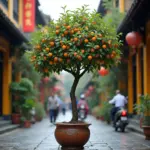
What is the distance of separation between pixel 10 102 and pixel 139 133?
7403mm

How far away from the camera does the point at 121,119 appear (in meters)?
13.6

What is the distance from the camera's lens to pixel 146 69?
563 inches

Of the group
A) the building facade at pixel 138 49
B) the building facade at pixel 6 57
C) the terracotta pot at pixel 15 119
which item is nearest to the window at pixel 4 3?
the building facade at pixel 6 57

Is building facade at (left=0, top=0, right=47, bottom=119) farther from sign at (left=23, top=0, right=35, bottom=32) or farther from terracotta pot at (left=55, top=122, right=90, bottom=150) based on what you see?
terracotta pot at (left=55, top=122, right=90, bottom=150)

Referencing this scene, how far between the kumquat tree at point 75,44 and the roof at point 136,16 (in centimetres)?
290

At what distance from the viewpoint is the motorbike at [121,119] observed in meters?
13.6

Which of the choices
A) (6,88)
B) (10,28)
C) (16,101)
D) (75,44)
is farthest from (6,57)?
(75,44)

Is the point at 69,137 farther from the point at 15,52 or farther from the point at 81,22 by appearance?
the point at 15,52

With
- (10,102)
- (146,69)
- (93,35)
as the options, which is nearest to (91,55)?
(93,35)

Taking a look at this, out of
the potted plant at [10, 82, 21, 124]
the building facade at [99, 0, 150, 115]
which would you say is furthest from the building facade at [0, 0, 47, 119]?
the building facade at [99, 0, 150, 115]

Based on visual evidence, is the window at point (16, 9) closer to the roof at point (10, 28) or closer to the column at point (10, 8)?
→ the column at point (10, 8)

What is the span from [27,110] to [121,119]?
509cm

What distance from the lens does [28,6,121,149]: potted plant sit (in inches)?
311

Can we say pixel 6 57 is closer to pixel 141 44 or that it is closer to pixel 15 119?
pixel 15 119
